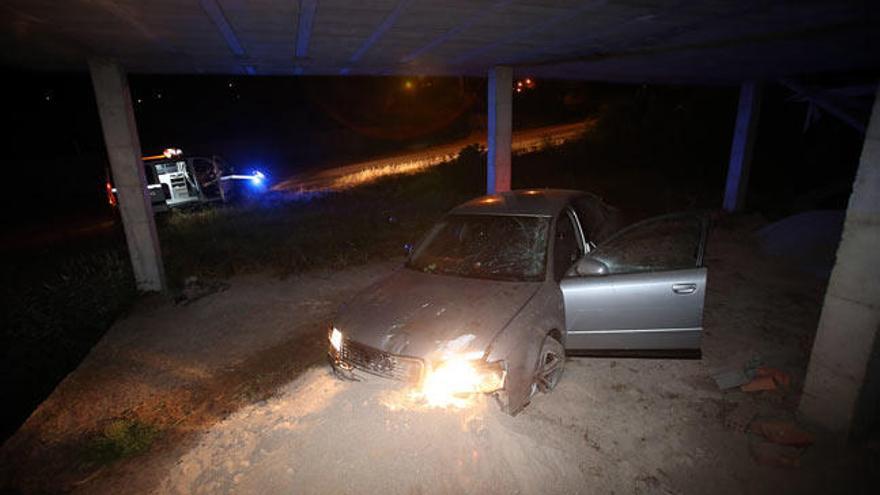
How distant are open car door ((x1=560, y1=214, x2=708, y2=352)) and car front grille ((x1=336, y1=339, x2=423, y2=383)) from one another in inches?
62.4

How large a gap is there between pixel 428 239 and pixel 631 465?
110 inches

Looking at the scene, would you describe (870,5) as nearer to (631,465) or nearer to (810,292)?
(810,292)

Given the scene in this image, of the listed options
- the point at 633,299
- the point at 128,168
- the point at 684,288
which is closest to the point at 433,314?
the point at 633,299

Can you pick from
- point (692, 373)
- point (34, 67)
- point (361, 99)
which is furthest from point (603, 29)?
point (361, 99)

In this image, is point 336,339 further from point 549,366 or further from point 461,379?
point 549,366

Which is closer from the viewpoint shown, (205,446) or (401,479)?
(401,479)

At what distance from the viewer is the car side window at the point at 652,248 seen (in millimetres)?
3812

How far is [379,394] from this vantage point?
3.93 metres

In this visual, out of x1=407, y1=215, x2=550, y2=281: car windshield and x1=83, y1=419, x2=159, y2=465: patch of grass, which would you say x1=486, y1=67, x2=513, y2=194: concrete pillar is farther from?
x1=83, y1=419, x2=159, y2=465: patch of grass

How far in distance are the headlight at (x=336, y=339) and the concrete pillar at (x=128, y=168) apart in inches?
187

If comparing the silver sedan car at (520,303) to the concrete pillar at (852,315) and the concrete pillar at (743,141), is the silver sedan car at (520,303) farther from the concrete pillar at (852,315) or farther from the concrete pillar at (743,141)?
the concrete pillar at (743,141)

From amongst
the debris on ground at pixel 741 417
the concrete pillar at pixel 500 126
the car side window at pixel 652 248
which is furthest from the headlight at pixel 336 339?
the concrete pillar at pixel 500 126

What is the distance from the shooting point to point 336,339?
3693 millimetres

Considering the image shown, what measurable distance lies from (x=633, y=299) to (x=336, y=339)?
2.65 meters
